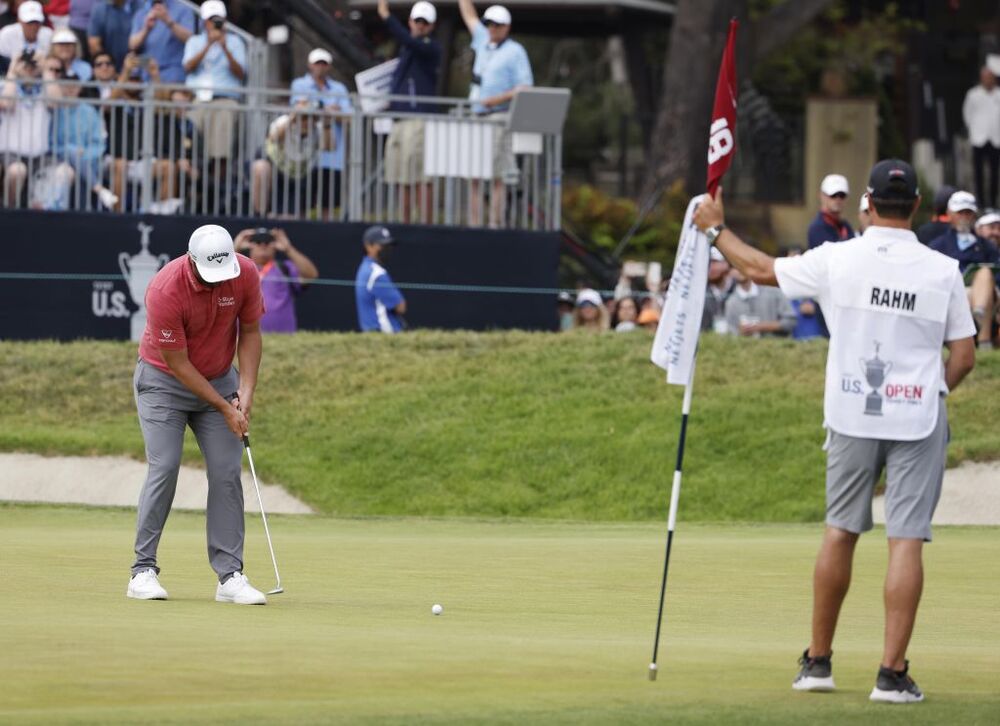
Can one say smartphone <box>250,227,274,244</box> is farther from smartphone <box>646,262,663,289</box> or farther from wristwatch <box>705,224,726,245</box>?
wristwatch <box>705,224,726,245</box>

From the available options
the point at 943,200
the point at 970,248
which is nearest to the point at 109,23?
the point at 943,200

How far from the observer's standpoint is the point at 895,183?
791 cm

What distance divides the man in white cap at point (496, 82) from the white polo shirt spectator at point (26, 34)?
4650 mm

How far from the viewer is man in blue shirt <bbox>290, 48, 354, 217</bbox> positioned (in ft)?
73.8

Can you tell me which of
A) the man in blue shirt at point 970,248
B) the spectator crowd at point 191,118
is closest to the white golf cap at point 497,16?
the spectator crowd at point 191,118

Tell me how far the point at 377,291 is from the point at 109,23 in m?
4.30

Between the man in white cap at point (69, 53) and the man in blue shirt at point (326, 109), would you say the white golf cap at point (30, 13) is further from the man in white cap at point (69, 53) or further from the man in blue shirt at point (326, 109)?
the man in blue shirt at point (326, 109)

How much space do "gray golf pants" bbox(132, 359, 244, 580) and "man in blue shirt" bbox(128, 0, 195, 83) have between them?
12.6 m

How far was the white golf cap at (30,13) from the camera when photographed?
2208cm

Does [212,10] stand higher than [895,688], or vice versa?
[212,10]

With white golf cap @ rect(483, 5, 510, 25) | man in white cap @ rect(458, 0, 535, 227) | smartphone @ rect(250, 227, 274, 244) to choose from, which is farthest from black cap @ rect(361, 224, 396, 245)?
white golf cap @ rect(483, 5, 510, 25)

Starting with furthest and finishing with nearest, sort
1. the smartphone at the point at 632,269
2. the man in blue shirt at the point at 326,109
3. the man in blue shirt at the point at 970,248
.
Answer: the smartphone at the point at 632,269
the man in blue shirt at the point at 326,109
the man in blue shirt at the point at 970,248

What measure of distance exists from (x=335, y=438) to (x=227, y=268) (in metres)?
10.4

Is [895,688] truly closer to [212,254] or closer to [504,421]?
[212,254]
